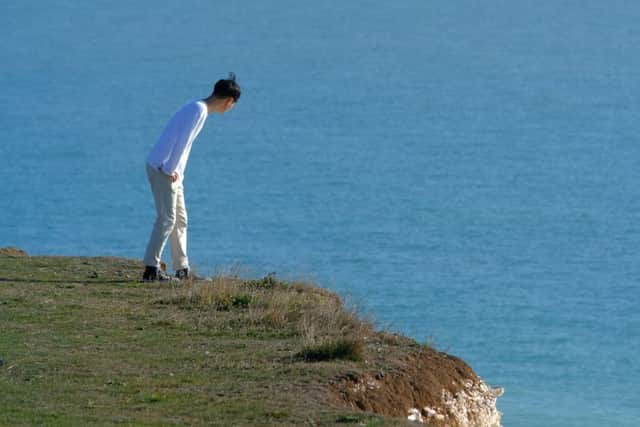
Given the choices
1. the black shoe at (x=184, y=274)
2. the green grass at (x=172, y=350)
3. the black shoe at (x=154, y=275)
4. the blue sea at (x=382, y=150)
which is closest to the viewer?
the green grass at (x=172, y=350)

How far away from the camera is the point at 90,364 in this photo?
11.3m

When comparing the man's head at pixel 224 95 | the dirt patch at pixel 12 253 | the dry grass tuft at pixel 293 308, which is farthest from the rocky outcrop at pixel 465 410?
the dirt patch at pixel 12 253

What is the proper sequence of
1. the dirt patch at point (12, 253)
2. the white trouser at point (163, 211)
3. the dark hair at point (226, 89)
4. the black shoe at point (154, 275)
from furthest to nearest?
the dirt patch at point (12, 253), the black shoe at point (154, 275), the white trouser at point (163, 211), the dark hair at point (226, 89)

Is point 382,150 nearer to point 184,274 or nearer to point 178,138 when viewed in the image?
point 184,274

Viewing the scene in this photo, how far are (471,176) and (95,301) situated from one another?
5048 centimetres

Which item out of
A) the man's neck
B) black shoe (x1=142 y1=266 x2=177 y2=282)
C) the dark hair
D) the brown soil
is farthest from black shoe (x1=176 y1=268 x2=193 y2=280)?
the brown soil

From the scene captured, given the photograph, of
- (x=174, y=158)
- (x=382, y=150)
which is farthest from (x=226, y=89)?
(x=382, y=150)

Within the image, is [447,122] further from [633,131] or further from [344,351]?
[344,351]

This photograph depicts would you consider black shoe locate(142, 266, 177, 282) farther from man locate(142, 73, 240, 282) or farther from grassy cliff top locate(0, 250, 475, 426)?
grassy cliff top locate(0, 250, 475, 426)

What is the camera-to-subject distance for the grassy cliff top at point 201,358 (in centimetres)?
994

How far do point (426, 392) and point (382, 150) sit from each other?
56.9m

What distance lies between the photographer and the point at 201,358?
11664 mm

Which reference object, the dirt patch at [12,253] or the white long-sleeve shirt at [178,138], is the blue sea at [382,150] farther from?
the white long-sleeve shirt at [178,138]

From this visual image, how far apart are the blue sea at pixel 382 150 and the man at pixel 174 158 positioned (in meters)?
22.6
